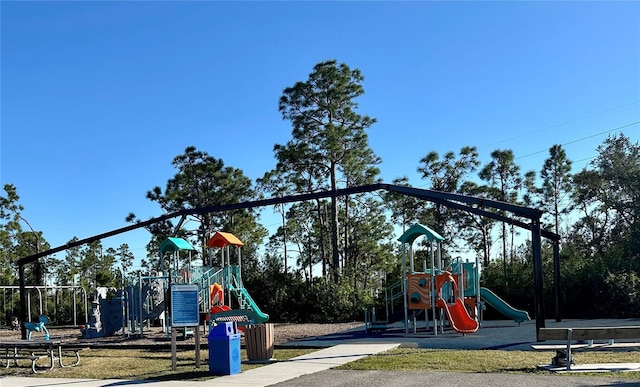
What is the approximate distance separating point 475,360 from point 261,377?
396 centimetres

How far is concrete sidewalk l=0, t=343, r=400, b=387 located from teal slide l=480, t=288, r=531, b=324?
855cm

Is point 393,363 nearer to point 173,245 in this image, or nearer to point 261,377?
point 261,377

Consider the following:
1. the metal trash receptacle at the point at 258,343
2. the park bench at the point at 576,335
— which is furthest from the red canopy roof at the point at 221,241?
the park bench at the point at 576,335

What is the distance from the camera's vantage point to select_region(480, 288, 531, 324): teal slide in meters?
20.5

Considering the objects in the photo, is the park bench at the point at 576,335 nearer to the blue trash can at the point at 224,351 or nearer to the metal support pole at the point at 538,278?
the metal support pole at the point at 538,278

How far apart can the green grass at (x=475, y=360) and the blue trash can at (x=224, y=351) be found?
6.27 ft

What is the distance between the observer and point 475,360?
39.0 ft

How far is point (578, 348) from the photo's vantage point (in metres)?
11.4

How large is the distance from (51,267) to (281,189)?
67.8ft

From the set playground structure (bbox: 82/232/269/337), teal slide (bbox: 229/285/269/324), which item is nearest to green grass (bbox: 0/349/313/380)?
playground structure (bbox: 82/232/269/337)

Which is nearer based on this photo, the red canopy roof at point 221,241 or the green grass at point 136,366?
the green grass at point 136,366

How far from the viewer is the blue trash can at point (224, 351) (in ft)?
37.0

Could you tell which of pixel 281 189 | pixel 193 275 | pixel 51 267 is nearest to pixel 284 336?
pixel 193 275

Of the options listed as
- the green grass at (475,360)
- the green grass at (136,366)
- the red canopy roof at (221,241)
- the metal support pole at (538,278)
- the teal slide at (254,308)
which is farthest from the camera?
the red canopy roof at (221,241)
